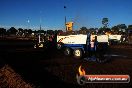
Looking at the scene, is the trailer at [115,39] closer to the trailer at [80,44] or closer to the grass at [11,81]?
the trailer at [80,44]

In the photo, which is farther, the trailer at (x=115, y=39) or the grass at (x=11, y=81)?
the trailer at (x=115, y=39)

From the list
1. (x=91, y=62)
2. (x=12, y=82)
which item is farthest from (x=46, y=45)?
(x=12, y=82)

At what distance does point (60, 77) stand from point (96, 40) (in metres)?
10.1

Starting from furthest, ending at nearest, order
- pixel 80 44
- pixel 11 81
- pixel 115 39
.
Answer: pixel 115 39
pixel 80 44
pixel 11 81

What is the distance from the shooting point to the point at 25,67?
55.0ft

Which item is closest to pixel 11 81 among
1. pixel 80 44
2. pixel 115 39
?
pixel 80 44

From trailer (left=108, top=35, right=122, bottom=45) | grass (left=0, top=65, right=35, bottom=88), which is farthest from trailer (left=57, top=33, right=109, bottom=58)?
trailer (left=108, top=35, right=122, bottom=45)

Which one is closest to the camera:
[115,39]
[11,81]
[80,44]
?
[11,81]

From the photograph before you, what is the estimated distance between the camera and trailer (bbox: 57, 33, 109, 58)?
72.7 feet

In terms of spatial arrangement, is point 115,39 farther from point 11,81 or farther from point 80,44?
point 11,81

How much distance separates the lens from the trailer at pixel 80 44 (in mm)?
22163

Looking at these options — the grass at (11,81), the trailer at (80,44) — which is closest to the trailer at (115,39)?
the trailer at (80,44)

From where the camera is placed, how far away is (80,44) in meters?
22.2

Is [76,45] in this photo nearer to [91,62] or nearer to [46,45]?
A: [91,62]
